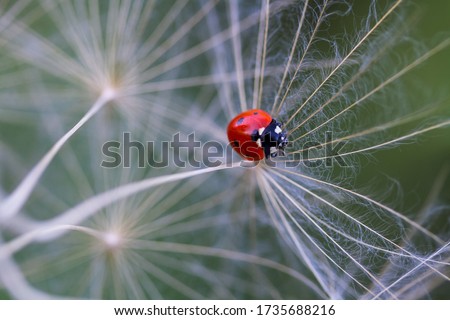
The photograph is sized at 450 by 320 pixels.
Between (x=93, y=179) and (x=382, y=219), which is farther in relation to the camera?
(x=93, y=179)

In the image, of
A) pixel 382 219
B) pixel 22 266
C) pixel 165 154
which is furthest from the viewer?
pixel 165 154

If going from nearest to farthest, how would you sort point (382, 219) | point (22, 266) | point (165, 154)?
point (382, 219), point (22, 266), point (165, 154)

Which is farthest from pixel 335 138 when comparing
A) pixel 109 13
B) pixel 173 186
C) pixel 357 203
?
pixel 109 13

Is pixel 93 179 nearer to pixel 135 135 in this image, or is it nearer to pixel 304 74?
pixel 135 135

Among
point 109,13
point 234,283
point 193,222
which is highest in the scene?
point 109,13
